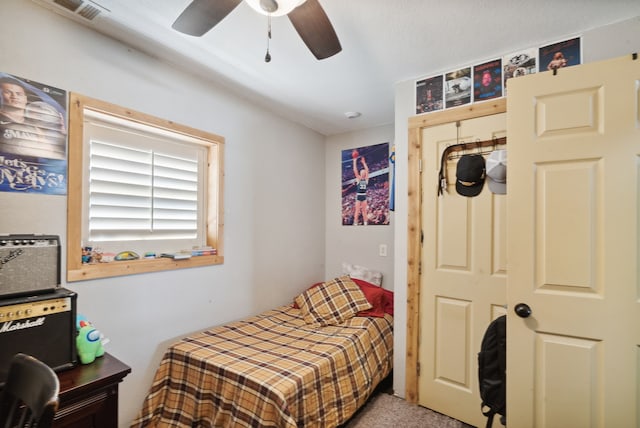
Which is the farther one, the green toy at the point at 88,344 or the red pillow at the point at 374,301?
the red pillow at the point at 374,301

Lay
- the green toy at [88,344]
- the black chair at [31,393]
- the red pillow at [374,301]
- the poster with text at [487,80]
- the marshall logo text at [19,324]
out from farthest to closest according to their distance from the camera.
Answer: the red pillow at [374,301]
the poster with text at [487,80]
the green toy at [88,344]
the marshall logo text at [19,324]
the black chair at [31,393]

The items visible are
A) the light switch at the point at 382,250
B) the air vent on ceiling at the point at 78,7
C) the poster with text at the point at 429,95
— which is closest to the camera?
the air vent on ceiling at the point at 78,7

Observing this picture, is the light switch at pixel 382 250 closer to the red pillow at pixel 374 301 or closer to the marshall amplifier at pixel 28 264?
the red pillow at pixel 374 301

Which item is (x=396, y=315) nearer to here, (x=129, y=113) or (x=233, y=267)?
(x=233, y=267)

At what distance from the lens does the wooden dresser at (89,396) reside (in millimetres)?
1181

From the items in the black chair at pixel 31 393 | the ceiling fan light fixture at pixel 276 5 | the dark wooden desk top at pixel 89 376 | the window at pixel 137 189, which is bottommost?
the dark wooden desk top at pixel 89 376

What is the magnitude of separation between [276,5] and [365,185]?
2.36 meters

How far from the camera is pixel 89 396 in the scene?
4.08 ft

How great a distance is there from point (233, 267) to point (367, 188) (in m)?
1.71

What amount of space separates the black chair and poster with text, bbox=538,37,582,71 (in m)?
2.72

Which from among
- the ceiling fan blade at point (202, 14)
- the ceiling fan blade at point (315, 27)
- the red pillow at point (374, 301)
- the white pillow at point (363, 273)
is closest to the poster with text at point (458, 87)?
the ceiling fan blade at point (315, 27)

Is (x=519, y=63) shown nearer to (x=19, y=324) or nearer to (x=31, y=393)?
(x=31, y=393)

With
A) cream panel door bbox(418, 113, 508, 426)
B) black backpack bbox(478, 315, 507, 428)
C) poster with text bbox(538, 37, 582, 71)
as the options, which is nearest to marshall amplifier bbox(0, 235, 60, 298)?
black backpack bbox(478, 315, 507, 428)

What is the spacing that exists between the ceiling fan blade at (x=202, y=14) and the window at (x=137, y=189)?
2.72ft
